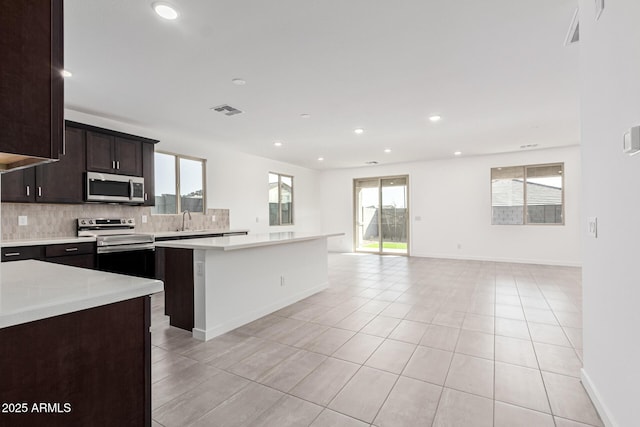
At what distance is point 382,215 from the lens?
8.97 meters

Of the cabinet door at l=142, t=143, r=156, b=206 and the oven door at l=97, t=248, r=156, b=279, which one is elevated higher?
the cabinet door at l=142, t=143, r=156, b=206

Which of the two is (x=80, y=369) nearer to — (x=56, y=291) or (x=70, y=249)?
(x=56, y=291)

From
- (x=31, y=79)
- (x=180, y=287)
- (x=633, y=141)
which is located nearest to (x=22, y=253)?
(x=180, y=287)

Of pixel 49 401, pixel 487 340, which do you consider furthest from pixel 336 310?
pixel 49 401

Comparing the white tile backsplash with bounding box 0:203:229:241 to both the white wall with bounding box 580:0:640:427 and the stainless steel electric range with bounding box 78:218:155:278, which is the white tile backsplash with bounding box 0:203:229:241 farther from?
the white wall with bounding box 580:0:640:427

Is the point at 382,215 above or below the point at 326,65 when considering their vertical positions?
below

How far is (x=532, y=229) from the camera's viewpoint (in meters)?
7.02

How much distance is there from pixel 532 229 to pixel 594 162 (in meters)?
6.12

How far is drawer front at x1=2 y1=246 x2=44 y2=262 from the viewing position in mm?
3217

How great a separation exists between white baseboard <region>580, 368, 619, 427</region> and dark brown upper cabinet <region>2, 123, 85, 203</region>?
5130 mm

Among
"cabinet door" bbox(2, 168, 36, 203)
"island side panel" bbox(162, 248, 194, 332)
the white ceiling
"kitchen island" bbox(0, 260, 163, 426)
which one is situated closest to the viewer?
"kitchen island" bbox(0, 260, 163, 426)

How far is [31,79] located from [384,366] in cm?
251

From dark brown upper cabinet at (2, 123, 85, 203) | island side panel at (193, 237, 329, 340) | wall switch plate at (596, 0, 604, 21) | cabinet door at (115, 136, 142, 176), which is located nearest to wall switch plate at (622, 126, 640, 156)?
wall switch plate at (596, 0, 604, 21)

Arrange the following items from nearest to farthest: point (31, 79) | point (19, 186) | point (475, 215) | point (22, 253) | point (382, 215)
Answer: point (31, 79) → point (22, 253) → point (19, 186) → point (475, 215) → point (382, 215)
